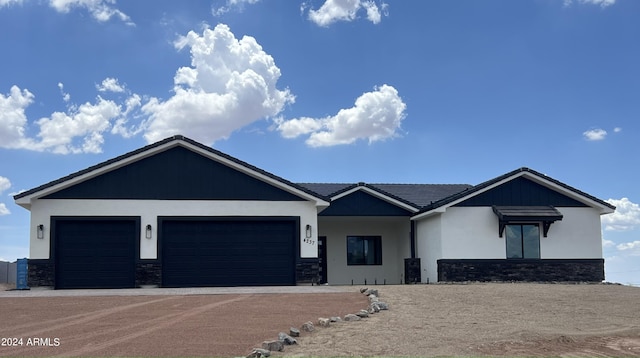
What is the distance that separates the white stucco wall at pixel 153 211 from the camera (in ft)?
69.5

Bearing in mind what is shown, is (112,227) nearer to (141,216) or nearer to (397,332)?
(141,216)

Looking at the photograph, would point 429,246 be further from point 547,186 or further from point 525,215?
point 547,186

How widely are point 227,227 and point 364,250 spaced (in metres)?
8.42

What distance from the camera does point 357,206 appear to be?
2594cm

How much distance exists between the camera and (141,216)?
70.6ft

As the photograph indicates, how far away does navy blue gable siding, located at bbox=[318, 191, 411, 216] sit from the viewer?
1019 inches

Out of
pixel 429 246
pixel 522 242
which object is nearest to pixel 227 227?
pixel 429 246

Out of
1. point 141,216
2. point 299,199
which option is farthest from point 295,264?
point 141,216

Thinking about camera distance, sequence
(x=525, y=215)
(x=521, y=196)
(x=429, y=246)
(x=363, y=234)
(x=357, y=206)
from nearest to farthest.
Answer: (x=525, y=215) < (x=521, y=196) < (x=429, y=246) < (x=357, y=206) < (x=363, y=234)

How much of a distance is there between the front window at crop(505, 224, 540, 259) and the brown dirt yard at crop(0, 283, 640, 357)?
6.77 meters

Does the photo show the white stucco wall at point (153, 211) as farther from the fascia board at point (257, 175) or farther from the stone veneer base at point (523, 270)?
the stone veneer base at point (523, 270)

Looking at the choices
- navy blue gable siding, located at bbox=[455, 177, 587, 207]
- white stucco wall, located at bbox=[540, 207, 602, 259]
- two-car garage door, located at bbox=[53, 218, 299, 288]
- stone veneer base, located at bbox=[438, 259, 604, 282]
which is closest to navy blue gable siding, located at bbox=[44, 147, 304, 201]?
two-car garage door, located at bbox=[53, 218, 299, 288]

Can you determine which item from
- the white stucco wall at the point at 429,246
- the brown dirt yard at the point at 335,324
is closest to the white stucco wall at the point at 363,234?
the white stucco wall at the point at 429,246

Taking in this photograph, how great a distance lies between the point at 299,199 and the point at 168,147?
4.68m
